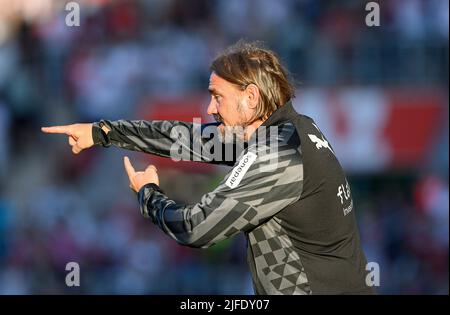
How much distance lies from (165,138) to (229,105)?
0.68 meters

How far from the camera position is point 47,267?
398 inches

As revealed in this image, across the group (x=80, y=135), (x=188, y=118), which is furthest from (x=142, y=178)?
(x=188, y=118)

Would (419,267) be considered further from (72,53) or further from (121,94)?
(72,53)

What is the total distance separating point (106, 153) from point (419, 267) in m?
4.07

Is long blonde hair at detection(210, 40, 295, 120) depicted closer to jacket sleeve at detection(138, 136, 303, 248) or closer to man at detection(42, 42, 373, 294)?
man at detection(42, 42, 373, 294)

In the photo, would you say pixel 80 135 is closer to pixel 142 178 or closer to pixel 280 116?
pixel 142 178

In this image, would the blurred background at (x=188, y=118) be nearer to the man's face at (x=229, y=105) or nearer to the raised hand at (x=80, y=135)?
the raised hand at (x=80, y=135)

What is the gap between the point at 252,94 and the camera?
3.77 meters

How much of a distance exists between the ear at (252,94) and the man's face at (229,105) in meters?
0.02

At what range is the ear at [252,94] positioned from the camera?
3768 millimetres

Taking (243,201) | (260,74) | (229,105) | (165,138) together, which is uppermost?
(260,74)

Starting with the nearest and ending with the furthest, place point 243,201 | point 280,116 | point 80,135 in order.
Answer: point 243,201 < point 280,116 < point 80,135

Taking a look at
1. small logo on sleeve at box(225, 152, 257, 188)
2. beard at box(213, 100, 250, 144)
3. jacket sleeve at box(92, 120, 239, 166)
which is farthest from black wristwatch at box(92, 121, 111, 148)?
small logo on sleeve at box(225, 152, 257, 188)

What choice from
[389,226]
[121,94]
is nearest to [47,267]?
[121,94]
